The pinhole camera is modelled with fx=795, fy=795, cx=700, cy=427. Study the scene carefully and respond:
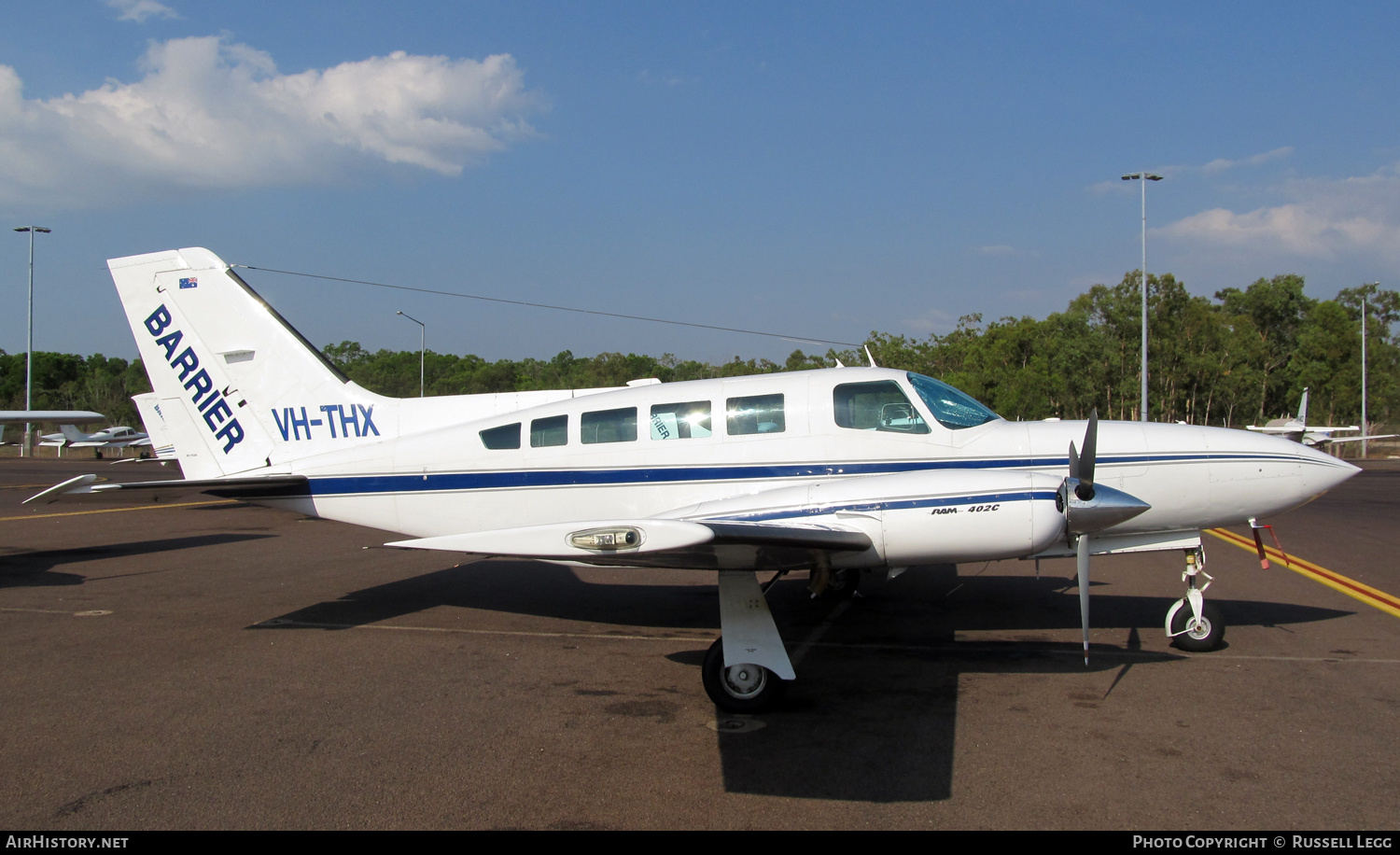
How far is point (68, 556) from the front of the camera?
1291 centimetres

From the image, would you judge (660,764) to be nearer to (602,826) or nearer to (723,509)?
(602,826)

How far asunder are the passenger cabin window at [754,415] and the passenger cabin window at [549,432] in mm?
1577

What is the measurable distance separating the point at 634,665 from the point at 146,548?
449 inches

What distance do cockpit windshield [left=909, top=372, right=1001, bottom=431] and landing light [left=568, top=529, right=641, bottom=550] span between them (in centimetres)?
327

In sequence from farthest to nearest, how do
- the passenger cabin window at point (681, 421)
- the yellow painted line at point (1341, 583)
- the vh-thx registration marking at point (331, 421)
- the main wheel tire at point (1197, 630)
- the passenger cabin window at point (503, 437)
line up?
the yellow painted line at point (1341, 583), the vh-thx registration marking at point (331, 421), the passenger cabin window at point (503, 437), the passenger cabin window at point (681, 421), the main wheel tire at point (1197, 630)

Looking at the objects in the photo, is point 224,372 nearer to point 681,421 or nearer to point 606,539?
point 681,421

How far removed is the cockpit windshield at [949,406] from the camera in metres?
7.14

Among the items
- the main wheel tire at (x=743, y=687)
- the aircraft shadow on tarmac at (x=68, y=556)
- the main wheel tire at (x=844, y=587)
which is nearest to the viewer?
the main wheel tire at (x=743, y=687)

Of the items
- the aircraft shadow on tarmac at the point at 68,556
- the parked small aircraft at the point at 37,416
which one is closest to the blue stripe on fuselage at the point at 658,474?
the aircraft shadow on tarmac at the point at 68,556

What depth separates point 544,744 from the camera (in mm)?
5105

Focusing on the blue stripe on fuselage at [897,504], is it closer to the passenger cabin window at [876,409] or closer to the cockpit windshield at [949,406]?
the passenger cabin window at [876,409]

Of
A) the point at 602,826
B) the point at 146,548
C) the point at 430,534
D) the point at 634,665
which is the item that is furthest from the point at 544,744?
the point at 146,548

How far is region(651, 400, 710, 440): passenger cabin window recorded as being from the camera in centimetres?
736

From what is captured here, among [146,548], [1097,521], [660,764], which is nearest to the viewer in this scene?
[660,764]
